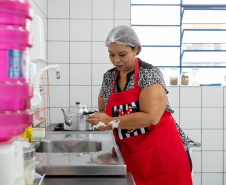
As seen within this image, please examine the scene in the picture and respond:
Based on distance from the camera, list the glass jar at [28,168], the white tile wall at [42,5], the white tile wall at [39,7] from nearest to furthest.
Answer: the glass jar at [28,168], the white tile wall at [39,7], the white tile wall at [42,5]

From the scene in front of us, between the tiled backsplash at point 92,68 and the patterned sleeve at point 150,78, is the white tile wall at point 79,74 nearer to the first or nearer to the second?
the tiled backsplash at point 92,68

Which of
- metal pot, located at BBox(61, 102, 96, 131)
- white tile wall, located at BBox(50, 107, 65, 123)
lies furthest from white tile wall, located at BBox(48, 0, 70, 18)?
metal pot, located at BBox(61, 102, 96, 131)

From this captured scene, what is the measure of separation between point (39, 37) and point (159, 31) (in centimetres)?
198

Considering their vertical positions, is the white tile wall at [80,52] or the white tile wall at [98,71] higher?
the white tile wall at [80,52]

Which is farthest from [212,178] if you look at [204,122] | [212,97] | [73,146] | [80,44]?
[80,44]

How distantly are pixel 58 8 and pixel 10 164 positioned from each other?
2583mm

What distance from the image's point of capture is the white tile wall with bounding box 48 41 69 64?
2934 millimetres

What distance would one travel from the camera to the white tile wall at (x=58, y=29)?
2.93m

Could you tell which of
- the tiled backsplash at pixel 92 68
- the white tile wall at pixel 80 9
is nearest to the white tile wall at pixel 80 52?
the tiled backsplash at pixel 92 68

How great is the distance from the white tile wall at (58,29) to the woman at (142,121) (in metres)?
1.32

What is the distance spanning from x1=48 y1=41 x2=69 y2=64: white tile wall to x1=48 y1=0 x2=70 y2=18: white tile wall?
0.85 feet

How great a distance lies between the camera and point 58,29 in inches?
116

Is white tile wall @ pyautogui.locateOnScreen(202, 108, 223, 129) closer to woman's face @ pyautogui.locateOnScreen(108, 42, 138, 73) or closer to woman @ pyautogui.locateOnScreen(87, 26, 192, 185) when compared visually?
woman @ pyautogui.locateOnScreen(87, 26, 192, 185)

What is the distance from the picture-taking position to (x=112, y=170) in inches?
48.2
